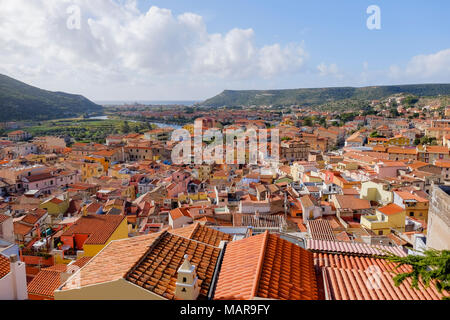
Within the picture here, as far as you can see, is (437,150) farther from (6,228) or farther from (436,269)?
(6,228)

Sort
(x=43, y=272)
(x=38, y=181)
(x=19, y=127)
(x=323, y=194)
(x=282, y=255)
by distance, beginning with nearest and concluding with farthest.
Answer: (x=282, y=255)
(x=43, y=272)
(x=323, y=194)
(x=38, y=181)
(x=19, y=127)

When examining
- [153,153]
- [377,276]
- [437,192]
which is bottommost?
[153,153]

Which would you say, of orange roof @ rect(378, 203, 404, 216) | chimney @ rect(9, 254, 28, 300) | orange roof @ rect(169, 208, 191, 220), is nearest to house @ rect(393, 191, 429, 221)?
orange roof @ rect(378, 203, 404, 216)

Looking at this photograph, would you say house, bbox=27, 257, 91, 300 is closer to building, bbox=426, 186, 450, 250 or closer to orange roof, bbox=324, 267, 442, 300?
orange roof, bbox=324, 267, 442, 300

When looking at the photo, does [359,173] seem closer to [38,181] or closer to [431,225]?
[431,225]

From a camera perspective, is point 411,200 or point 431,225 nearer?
point 431,225
